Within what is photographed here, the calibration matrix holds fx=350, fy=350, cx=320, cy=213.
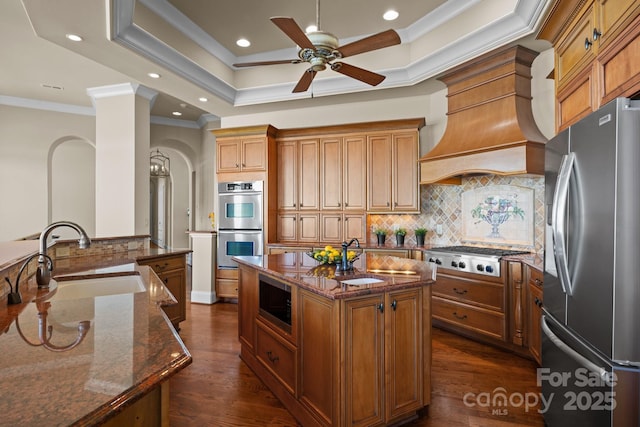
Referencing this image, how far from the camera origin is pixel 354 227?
4.87m

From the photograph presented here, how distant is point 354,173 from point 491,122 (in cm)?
183

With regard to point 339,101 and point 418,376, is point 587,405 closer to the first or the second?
point 418,376

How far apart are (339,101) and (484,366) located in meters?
3.69

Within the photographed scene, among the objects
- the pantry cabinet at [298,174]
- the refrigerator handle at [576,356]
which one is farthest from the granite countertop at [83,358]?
the pantry cabinet at [298,174]

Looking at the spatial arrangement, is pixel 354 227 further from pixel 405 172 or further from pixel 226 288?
pixel 226 288

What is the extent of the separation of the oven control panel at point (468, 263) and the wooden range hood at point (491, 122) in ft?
2.82

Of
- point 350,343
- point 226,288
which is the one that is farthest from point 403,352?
point 226,288

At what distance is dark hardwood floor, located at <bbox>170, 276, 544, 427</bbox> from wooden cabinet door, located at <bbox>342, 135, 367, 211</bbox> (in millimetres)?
2012

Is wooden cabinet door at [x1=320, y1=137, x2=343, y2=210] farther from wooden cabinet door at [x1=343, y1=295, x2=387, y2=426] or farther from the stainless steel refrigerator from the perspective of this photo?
the stainless steel refrigerator

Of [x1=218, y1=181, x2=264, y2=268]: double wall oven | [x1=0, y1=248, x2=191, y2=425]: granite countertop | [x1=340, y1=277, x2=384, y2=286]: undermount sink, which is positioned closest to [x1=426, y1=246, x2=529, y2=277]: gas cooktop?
[x1=340, y1=277, x2=384, y2=286]: undermount sink

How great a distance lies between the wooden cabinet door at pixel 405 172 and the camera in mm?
4508

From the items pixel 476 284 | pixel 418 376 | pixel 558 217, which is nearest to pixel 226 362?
pixel 418 376

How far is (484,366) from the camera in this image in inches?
121

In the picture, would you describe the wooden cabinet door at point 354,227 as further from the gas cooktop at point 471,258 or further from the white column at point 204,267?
the white column at point 204,267
